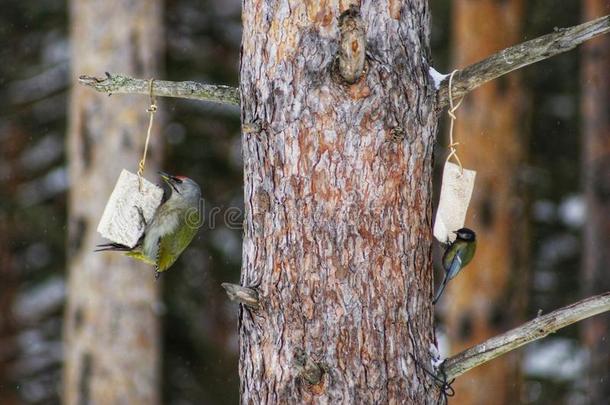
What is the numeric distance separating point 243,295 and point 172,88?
2.77 ft

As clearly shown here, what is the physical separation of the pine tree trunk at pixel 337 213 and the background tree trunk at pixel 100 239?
504cm

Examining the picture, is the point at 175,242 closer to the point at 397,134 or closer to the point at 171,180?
the point at 171,180

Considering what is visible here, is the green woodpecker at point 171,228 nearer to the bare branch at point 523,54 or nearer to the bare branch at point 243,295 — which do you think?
the bare branch at point 243,295

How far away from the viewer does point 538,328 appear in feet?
9.57

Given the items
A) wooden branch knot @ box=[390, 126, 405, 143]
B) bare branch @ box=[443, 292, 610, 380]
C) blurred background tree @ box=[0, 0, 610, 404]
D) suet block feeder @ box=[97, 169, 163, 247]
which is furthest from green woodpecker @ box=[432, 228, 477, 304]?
blurred background tree @ box=[0, 0, 610, 404]

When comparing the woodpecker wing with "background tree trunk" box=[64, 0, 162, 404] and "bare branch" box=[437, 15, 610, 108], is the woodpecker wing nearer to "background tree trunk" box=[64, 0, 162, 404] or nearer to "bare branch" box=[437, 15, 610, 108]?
"bare branch" box=[437, 15, 610, 108]

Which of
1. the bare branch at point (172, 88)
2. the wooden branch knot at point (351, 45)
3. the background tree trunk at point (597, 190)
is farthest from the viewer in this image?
the background tree trunk at point (597, 190)

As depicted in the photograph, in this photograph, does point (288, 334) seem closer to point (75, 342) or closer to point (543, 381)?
point (75, 342)

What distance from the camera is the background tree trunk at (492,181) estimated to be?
28.9ft

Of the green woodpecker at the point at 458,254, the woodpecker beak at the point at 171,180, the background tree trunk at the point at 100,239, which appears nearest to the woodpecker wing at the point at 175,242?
the woodpecker beak at the point at 171,180

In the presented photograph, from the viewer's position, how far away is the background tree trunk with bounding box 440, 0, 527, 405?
8797 mm

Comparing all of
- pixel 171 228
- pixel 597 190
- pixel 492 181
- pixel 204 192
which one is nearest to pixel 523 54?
pixel 171 228

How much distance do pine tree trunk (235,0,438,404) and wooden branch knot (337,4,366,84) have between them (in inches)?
2.0

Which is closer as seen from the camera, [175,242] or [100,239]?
[175,242]
